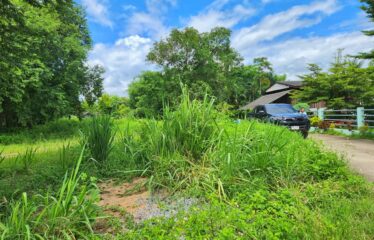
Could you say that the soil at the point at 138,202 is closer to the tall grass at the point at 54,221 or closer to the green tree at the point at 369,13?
the tall grass at the point at 54,221

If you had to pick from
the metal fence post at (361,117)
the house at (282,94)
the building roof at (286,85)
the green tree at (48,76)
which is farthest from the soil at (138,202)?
the building roof at (286,85)

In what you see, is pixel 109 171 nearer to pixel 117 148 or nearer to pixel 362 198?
pixel 117 148

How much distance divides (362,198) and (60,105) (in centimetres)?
1595

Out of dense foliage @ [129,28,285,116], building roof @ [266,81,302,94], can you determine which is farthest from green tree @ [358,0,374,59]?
building roof @ [266,81,302,94]

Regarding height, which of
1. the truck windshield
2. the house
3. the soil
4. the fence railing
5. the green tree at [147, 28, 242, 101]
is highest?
the green tree at [147, 28, 242, 101]

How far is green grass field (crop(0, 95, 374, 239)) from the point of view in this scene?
276cm

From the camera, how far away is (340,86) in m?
17.1

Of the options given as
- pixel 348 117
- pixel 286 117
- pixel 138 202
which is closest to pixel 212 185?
pixel 138 202

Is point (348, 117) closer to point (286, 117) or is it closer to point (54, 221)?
point (286, 117)

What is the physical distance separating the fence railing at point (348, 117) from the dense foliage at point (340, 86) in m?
0.47

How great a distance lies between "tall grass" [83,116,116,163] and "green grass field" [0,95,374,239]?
0.06ft

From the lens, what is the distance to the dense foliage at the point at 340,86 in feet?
53.0

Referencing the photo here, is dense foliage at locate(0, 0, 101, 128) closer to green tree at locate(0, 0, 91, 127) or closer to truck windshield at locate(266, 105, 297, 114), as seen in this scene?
green tree at locate(0, 0, 91, 127)

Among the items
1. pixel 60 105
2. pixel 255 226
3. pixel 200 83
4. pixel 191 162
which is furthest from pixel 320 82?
pixel 255 226
